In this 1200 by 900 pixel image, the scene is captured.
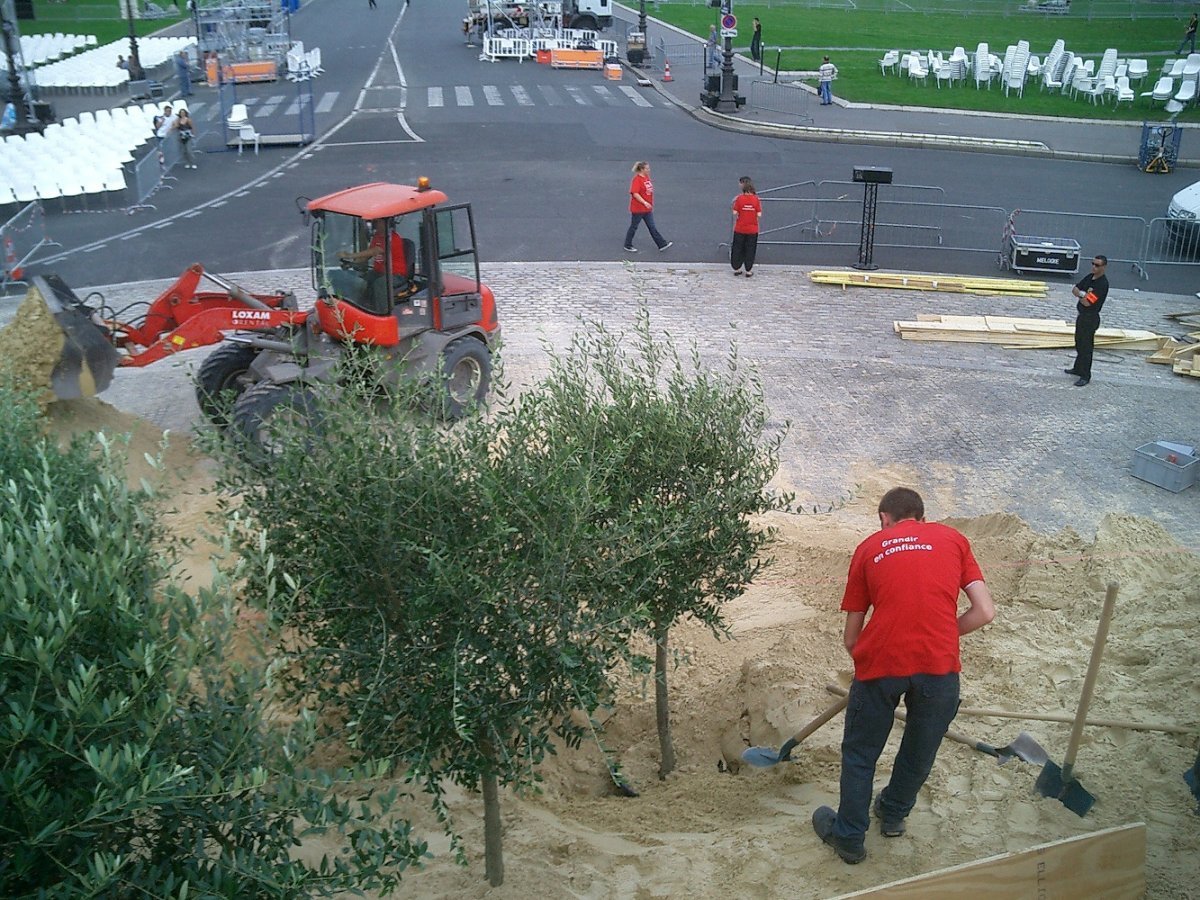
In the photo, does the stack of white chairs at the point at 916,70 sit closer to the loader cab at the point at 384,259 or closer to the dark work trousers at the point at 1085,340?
the dark work trousers at the point at 1085,340

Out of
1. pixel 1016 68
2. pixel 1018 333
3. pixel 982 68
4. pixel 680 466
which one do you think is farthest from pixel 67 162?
pixel 1016 68

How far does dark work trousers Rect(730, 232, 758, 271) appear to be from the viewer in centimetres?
1767

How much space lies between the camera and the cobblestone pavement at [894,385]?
36.5 feet

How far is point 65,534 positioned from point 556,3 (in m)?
45.2

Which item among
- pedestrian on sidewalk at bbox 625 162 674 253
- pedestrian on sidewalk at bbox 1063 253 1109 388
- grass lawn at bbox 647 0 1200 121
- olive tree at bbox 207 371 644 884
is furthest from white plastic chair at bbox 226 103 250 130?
olive tree at bbox 207 371 644 884

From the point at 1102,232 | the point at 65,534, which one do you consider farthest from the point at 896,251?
the point at 65,534

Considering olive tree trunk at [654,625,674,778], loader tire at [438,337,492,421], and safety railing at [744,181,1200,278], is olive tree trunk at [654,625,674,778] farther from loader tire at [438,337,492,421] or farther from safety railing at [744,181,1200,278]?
safety railing at [744,181,1200,278]

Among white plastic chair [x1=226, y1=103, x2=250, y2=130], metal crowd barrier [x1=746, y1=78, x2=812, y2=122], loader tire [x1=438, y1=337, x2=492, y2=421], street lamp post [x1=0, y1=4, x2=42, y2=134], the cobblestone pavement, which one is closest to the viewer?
the cobblestone pavement

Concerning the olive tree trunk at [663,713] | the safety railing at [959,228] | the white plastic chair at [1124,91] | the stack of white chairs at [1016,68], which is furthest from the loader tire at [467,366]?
the stack of white chairs at [1016,68]

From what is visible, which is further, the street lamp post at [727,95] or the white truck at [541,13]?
the white truck at [541,13]

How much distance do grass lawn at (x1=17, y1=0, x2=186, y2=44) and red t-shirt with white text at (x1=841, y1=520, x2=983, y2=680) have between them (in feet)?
154

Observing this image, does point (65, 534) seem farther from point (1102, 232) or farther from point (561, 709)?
point (1102, 232)

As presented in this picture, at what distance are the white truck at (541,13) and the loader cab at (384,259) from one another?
33.3m

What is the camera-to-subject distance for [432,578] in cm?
478
